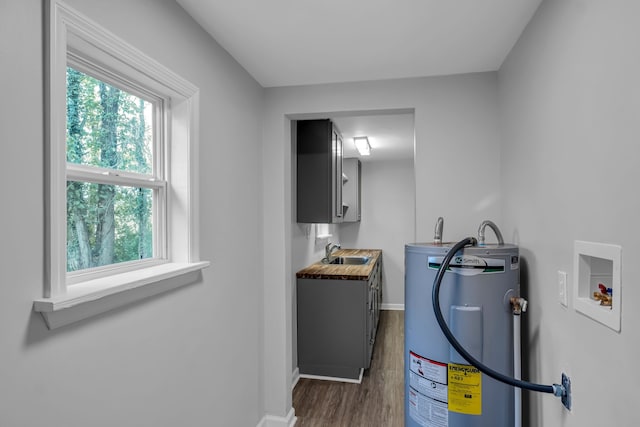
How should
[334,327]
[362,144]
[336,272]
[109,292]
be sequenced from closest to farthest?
[109,292] < [334,327] < [336,272] < [362,144]

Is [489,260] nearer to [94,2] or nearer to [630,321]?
[630,321]

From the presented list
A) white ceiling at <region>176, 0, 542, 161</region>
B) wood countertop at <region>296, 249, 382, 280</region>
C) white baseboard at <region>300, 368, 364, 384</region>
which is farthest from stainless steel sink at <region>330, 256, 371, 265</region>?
white ceiling at <region>176, 0, 542, 161</region>

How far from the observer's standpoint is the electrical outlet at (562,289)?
140cm

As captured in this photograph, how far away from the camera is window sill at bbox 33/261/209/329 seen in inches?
39.0

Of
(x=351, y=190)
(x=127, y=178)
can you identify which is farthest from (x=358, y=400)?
(x=351, y=190)

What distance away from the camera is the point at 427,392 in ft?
5.83

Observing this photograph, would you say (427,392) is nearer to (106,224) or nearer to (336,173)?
(106,224)

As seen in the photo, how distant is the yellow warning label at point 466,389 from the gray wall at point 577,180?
284mm

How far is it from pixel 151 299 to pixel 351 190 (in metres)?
4.13

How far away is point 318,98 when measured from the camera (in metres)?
2.55

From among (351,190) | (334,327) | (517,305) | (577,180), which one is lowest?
(334,327)

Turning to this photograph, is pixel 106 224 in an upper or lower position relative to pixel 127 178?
lower

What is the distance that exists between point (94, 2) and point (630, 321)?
5.86 ft

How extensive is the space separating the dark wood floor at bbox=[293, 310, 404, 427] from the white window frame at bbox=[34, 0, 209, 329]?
1.72m
